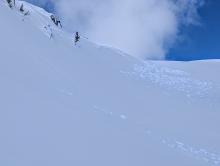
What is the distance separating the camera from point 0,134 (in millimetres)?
4402

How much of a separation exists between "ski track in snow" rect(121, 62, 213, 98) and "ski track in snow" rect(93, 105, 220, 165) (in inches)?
143

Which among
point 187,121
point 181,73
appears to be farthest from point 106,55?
point 187,121

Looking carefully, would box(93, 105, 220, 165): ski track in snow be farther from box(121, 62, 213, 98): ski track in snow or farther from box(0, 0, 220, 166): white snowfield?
box(121, 62, 213, 98): ski track in snow

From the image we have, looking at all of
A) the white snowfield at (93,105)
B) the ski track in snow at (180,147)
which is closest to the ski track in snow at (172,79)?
the white snowfield at (93,105)

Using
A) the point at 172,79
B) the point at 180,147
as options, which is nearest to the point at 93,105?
the point at 180,147

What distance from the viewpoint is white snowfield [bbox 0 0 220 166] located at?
4820mm

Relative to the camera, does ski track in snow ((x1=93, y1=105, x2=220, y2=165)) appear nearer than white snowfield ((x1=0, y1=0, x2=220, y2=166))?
No

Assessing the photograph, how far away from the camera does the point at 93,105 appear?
6977mm

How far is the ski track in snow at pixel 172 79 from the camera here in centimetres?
1065

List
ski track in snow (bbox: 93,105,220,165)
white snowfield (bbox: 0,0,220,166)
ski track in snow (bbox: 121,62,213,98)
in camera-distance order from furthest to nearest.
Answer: ski track in snow (bbox: 121,62,213,98), ski track in snow (bbox: 93,105,220,165), white snowfield (bbox: 0,0,220,166)

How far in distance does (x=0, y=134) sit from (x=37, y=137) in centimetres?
48

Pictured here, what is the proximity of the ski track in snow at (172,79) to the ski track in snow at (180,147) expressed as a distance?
11.9 ft

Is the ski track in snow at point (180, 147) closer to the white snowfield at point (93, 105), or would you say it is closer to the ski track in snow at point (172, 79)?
the white snowfield at point (93, 105)

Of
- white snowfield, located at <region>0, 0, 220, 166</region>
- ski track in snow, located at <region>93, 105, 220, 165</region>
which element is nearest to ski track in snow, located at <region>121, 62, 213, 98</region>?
white snowfield, located at <region>0, 0, 220, 166</region>
